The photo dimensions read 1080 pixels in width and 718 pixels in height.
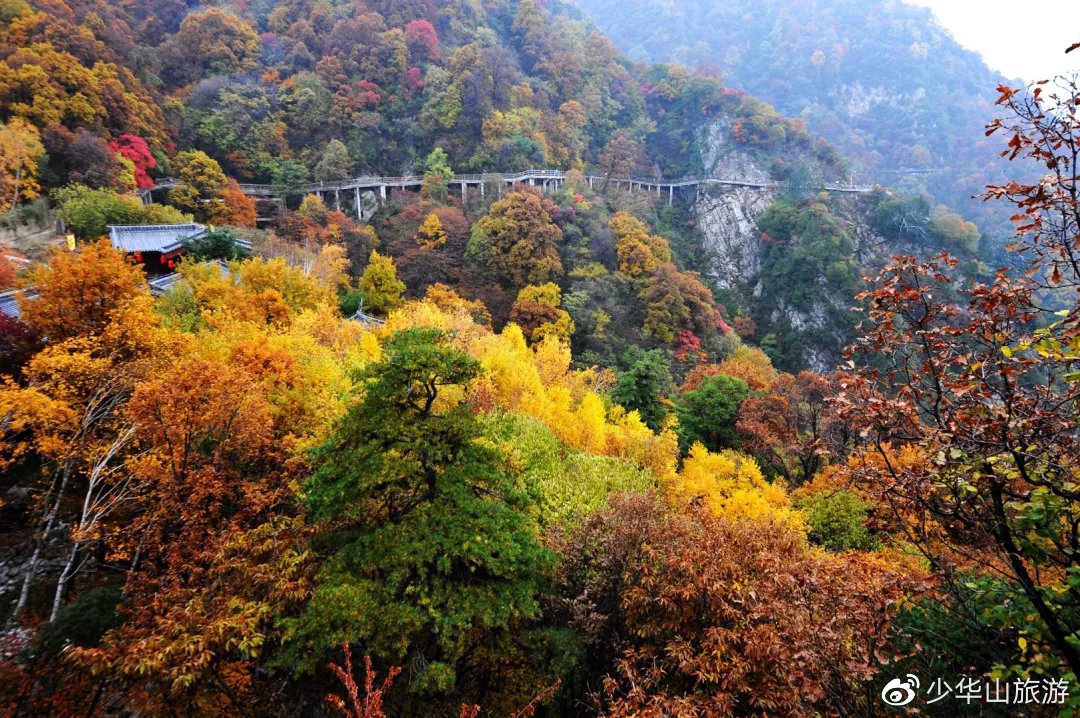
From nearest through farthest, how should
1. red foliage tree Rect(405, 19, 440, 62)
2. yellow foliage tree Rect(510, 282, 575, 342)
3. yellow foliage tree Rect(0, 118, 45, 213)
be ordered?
yellow foliage tree Rect(0, 118, 45, 213)
yellow foliage tree Rect(510, 282, 575, 342)
red foliage tree Rect(405, 19, 440, 62)

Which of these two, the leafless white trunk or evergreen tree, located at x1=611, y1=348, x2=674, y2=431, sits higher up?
the leafless white trunk

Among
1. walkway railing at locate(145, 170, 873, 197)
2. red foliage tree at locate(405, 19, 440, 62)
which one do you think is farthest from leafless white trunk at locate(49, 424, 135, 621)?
red foliage tree at locate(405, 19, 440, 62)

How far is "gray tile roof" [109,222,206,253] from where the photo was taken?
24.1m

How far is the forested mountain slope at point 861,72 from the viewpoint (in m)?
69.4

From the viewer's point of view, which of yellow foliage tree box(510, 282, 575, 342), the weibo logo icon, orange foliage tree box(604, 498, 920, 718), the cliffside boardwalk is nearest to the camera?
the weibo logo icon

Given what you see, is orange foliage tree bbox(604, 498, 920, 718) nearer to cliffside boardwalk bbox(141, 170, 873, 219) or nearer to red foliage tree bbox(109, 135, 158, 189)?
red foliage tree bbox(109, 135, 158, 189)

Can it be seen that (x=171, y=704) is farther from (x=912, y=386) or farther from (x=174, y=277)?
(x=174, y=277)

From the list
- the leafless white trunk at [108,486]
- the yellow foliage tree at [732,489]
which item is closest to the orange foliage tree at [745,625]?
the yellow foliage tree at [732,489]

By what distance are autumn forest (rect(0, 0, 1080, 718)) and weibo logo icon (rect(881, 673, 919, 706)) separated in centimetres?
8

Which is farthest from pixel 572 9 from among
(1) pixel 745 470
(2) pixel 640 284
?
(1) pixel 745 470

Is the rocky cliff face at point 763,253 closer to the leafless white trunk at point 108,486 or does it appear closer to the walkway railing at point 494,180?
the walkway railing at point 494,180

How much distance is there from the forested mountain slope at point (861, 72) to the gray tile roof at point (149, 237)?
74.4 metres

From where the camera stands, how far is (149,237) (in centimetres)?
2520

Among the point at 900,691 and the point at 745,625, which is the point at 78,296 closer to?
the point at 745,625
